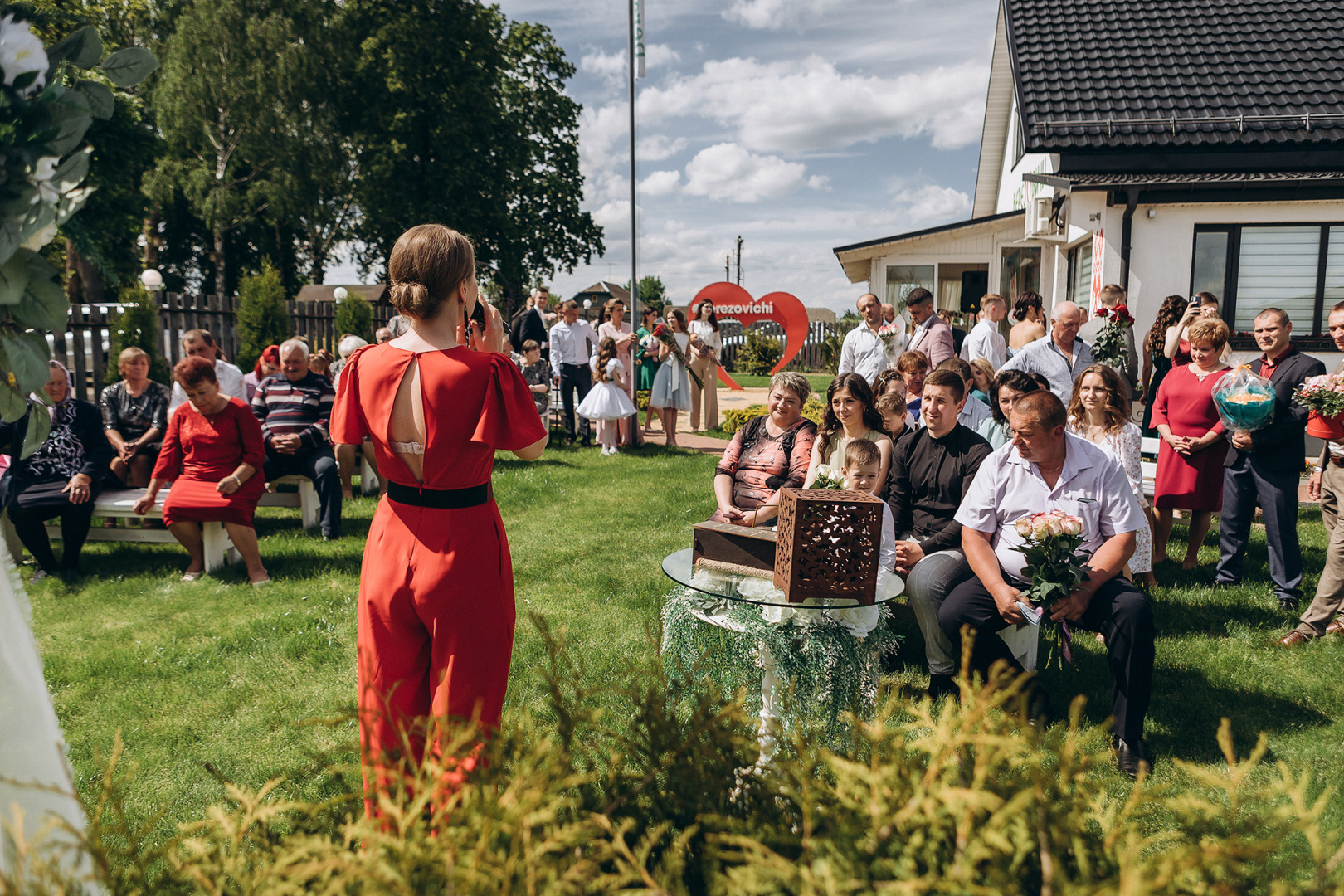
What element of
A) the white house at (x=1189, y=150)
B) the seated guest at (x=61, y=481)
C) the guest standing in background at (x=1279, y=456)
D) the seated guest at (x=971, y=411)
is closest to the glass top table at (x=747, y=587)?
the seated guest at (x=971, y=411)

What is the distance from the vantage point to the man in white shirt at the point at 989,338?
8.63 meters

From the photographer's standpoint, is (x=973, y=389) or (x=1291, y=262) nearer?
(x=973, y=389)

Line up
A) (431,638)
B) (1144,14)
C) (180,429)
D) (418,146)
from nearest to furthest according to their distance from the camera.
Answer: (431,638)
(180,429)
(1144,14)
(418,146)

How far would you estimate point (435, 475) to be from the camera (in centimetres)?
244

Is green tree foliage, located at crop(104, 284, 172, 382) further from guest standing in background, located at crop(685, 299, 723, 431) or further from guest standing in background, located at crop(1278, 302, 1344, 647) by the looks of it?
guest standing in background, located at crop(1278, 302, 1344, 647)

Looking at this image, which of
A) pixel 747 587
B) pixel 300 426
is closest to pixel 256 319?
pixel 300 426

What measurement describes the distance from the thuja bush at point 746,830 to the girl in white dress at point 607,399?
386 inches

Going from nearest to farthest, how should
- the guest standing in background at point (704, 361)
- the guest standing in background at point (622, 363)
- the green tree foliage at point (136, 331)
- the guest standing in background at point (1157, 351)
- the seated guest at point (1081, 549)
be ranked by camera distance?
the seated guest at point (1081, 549)
the guest standing in background at point (1157, 351)
the green tree foliage at point (136, 331)
the guest standing in background at point (622, 363)
the guest standing in background at point (704, 361)

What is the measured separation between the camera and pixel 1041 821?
1.27 metres

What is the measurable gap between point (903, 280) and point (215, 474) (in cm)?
1441

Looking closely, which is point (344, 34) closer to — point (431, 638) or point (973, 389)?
point (973, 389)

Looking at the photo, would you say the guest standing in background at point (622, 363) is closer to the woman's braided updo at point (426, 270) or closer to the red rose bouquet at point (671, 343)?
the red rose bouquet at point (671, 343)

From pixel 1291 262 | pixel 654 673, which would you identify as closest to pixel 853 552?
pixel 654 673

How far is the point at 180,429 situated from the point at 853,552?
207 inches
